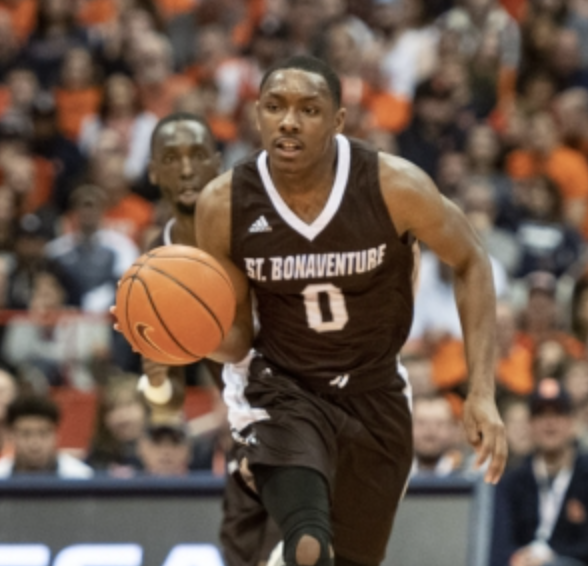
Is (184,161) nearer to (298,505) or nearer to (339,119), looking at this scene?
(339,119)

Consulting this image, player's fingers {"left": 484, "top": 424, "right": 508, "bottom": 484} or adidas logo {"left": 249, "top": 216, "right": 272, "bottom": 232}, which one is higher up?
adidas logo {"left": 249, "top": 216, "right": 272, "bottom": 232}

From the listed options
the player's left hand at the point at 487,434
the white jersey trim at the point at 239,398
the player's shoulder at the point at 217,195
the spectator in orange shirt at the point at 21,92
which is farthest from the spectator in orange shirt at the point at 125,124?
the player's left hand at the point at 487,434

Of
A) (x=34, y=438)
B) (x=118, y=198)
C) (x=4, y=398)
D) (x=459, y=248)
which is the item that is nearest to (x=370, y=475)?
(x=459, y=248)

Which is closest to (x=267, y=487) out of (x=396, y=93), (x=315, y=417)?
(x=315, y=417)

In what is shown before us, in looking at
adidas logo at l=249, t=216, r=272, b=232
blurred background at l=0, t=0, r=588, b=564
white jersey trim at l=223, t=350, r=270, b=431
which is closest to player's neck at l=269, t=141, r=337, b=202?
adidas logo at l=249, t=216, r=272, b=232

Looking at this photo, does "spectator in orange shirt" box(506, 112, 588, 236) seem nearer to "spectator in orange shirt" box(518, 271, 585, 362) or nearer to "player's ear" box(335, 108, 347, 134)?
"spectator in orange shirt" box(518, 271, 585, 362)

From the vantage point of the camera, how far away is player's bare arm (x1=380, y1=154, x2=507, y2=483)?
5074 millimetres

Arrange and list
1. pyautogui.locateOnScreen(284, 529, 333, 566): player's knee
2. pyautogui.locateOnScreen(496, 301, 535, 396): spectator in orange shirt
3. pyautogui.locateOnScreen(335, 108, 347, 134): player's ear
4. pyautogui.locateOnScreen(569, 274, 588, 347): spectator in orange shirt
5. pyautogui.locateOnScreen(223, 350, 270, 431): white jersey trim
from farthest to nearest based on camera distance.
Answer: pyautogui.locateOnScreen(569, 274, 588, 347): spectator in orange shirt
pyautogui.locateOnScreen(496, 301, 535, 396): spectator in orange shirt
pyautogui.locateOnScreen(223, 350, 270, 431): white jersey trim
pyautogui.locateOnScreen(335, 108, 347, 134): player's ear
pyautogui.locateOnScreen(284, 529, 333, 566): player's knee

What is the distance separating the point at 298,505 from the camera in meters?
4.89

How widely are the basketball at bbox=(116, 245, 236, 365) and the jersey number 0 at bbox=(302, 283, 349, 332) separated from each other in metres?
0.33

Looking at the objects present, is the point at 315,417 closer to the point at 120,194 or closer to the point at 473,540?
the point at 473,540

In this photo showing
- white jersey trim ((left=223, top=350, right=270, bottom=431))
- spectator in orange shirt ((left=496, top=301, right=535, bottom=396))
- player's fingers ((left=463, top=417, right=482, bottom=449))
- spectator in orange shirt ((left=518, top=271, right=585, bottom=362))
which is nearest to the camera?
player's fingers ((left=463, top=417, right=482, bottom=449))

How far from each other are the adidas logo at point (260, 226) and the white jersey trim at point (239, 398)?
1.62 feet

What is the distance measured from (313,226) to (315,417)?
650 mm
